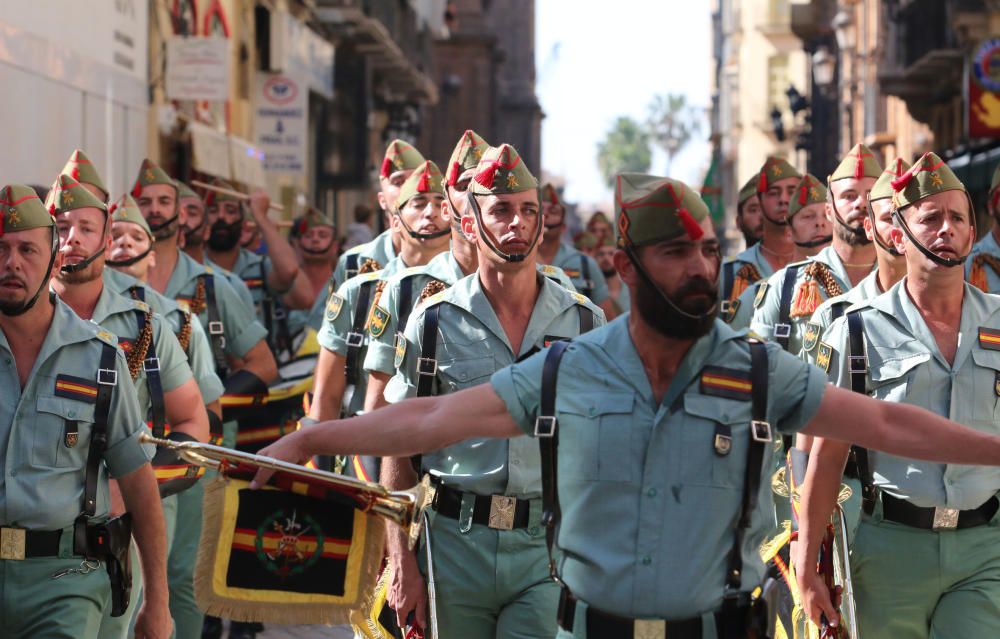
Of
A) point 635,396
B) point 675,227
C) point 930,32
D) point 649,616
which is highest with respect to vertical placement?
point 930,32

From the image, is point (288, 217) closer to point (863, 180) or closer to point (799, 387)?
point (863, 180)

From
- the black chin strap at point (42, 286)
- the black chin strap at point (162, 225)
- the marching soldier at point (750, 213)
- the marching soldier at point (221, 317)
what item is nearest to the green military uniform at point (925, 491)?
the black chin strap at point (42, 286)

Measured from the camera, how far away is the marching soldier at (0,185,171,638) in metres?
6.21

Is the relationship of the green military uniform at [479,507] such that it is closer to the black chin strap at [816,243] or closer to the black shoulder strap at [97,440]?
the black shoulder strap at [97,440]

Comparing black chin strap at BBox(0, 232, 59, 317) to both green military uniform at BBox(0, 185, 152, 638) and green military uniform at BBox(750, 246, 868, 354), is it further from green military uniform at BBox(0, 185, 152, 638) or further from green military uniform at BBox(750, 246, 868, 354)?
green military uniform at BBox(750, 246, 868, 354)

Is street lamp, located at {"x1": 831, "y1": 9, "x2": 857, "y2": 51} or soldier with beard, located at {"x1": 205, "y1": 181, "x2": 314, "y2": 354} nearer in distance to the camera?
soldier with beard, located at {"x1": 205, "y1": 181, "x2": 314, "y2": 354}

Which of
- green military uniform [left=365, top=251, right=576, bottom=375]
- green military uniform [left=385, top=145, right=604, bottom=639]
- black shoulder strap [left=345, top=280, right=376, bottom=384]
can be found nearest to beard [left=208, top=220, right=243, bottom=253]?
black shoulder strap [left=345, top=280, right=376, bottom=384]

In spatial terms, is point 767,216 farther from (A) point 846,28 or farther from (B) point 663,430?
(A) point 846,28

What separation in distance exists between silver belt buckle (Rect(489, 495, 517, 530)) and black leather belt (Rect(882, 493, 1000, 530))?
1.35 meters

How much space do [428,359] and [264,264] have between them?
690cm

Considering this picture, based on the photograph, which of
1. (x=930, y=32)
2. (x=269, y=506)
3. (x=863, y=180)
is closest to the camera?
(x=269, y=506)

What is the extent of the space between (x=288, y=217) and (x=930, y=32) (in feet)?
45.3

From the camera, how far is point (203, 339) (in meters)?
8.58

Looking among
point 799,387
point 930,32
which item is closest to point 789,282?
point 799,387
